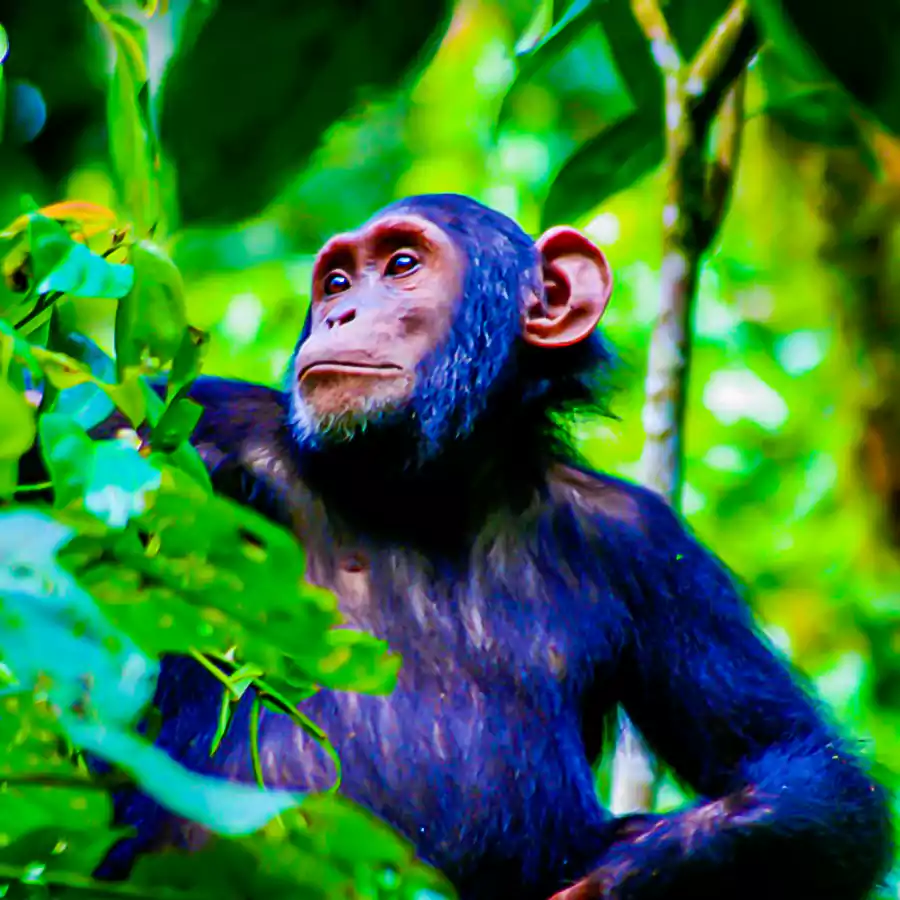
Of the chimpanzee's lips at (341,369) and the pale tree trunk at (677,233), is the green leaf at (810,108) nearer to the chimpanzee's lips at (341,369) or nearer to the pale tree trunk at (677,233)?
the pale tree trunk at (677,233)

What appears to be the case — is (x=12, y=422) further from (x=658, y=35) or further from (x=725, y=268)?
(x=725, y=268)

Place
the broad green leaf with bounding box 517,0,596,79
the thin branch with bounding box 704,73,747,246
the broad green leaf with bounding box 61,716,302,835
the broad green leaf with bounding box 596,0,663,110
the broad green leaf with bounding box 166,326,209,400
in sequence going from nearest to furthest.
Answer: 1. the broad green leaf with bounding box 61,716,302,835
2. the broad green leaf with bounding box 166,326,209,400
3. the broad green leaf with bounding box 517,0,596,79
4. the broad green leaf with bounding box 596,0,663,110
5. the thin branch with bounding box 704,73,747,246

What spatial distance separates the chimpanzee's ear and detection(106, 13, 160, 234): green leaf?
136cm

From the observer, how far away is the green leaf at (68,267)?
3.28 feet

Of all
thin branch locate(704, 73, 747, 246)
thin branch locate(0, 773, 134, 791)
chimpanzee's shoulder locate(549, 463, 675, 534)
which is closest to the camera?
thin branch locate(0, 773, 134, 791)

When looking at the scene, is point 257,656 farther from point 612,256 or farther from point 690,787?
point 612,256

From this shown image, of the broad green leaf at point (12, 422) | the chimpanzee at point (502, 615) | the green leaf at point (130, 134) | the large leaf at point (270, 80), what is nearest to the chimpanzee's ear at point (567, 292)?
the chimpanzee at point (502, 615)

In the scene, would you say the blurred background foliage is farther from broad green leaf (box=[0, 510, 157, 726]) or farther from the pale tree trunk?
broad green leaf (box=[0, 510, 157, 726])

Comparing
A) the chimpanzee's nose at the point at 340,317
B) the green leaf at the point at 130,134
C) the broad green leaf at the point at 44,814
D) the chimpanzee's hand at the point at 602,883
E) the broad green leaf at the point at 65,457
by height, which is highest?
the green leaf at the point at 130,134

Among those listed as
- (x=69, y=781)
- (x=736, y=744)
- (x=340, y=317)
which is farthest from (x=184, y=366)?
(x=736, y=744)

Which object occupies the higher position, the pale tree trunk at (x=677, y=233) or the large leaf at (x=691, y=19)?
the large leaf at (x=691, y=19)

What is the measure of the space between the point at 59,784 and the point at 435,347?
161cm

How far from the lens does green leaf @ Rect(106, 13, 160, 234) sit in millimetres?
1146

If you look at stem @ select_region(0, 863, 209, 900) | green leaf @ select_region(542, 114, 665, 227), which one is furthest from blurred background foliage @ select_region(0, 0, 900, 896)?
stem @ select_region(0, 863, 209, 900)
